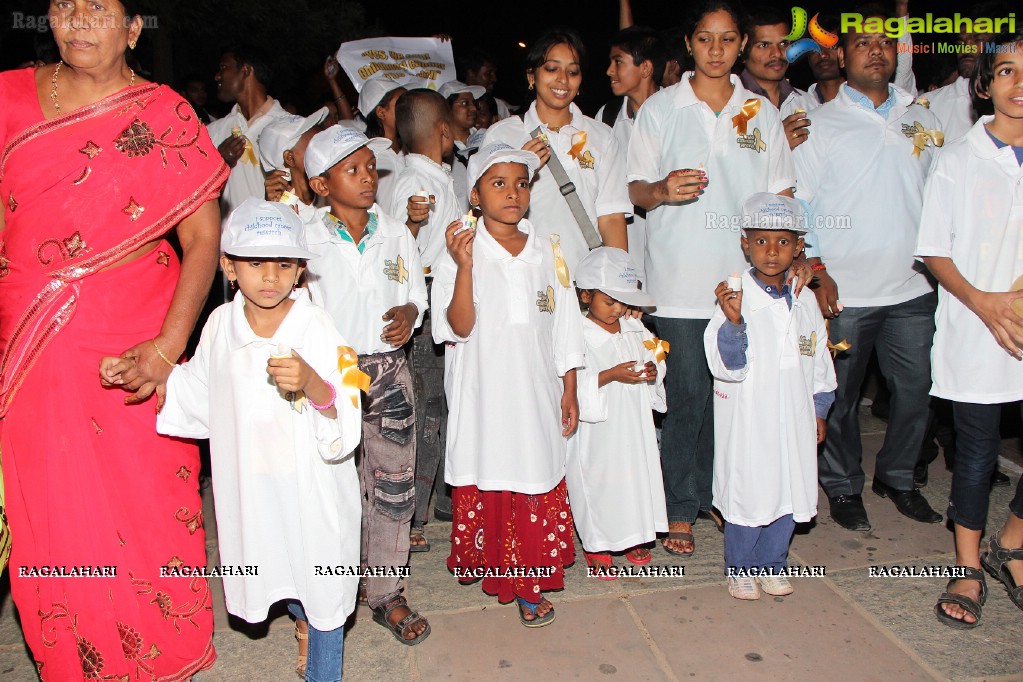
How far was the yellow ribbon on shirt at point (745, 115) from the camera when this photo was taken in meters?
4.05

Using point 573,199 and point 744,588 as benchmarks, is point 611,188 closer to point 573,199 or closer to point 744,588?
point 573,199

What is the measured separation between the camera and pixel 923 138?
441 cm

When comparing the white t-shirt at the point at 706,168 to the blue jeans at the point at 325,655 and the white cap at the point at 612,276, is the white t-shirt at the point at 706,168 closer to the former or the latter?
the white cap at the point at 612,276

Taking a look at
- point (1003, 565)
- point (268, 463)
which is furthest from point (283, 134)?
point (1003, 565)

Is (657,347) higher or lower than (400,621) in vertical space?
higher

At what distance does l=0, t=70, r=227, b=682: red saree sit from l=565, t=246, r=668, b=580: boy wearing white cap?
1.73m

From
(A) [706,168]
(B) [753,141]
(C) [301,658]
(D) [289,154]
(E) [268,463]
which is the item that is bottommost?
(C) [301,658]

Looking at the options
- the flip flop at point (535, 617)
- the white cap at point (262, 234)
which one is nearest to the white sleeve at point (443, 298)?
the white cap at point (262, 234)

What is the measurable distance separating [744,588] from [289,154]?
290 centimetres

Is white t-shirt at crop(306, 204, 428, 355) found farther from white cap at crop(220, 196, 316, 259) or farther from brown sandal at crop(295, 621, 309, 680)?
brown sandal at crop(295, 621, 309, 680)

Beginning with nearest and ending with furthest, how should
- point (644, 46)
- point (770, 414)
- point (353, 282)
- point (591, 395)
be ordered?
point (353, 282) < point (770, 414) < point (591, 395) < point (644, 46)

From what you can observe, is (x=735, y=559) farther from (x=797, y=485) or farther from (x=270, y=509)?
(x=270, y=509)

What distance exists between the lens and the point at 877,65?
4336 millimetres

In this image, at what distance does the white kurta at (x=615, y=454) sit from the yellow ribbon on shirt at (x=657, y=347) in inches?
1.0
